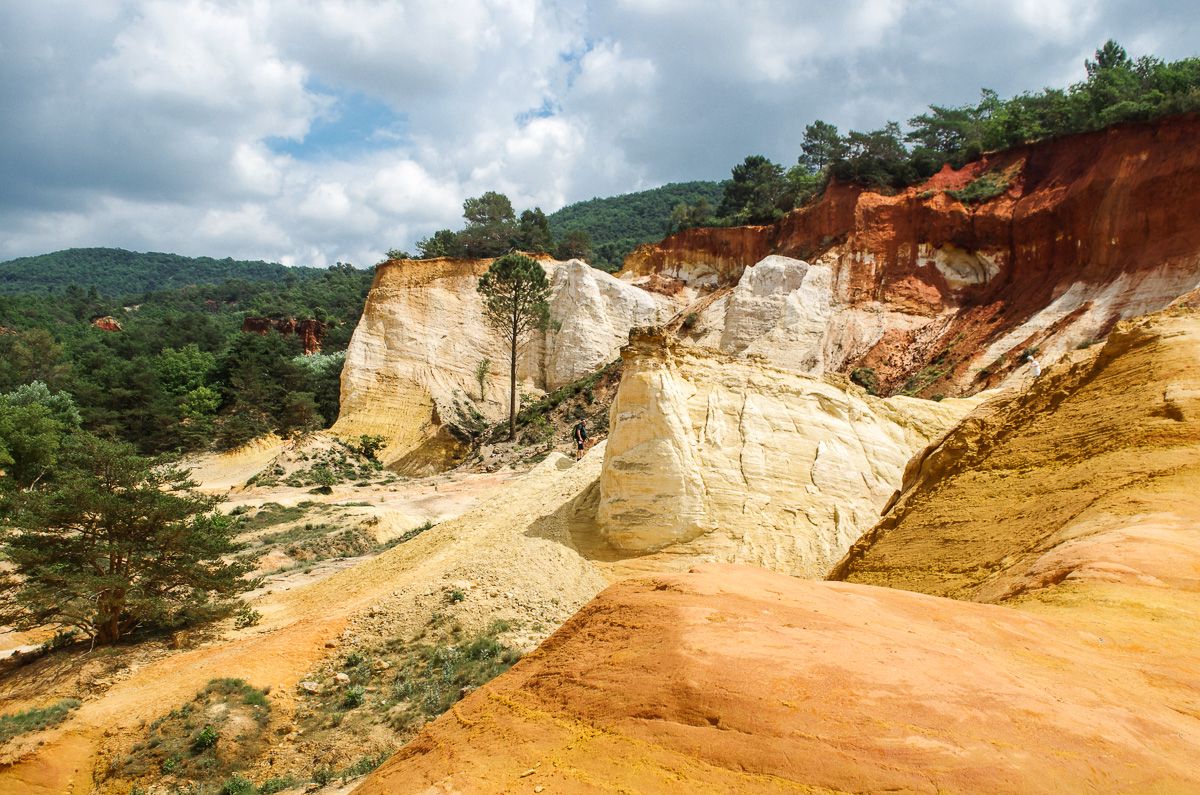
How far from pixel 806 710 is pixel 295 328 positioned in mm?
72987

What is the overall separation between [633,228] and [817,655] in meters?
105

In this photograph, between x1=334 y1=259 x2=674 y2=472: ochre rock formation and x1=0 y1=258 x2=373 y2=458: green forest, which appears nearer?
x1=0 y1=258 x2=373 y2=458: green forest

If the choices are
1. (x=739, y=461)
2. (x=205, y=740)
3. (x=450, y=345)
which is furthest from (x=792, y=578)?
(x=450, y=345)

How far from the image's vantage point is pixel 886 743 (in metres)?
3.09

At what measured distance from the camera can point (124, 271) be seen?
163m

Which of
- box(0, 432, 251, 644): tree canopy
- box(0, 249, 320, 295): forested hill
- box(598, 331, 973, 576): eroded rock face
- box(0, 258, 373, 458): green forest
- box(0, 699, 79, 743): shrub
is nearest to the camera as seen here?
box(0, 699, 79, 743): shrub

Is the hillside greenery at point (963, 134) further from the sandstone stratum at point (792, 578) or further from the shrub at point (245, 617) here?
the shrub at point (245, 617)

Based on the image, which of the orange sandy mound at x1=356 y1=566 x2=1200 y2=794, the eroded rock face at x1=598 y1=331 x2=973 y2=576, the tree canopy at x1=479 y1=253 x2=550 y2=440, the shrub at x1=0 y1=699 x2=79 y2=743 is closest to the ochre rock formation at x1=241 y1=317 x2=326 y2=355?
the tree canopy at x1=479 y1=253 x2=550 y2=440

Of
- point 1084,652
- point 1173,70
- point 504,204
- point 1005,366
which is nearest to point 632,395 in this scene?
point 1084,652

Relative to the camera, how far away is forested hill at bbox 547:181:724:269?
91306mm

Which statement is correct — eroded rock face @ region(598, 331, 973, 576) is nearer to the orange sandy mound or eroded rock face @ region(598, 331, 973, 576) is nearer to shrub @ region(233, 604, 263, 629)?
shrub @ region(233, 604, 263, 629)

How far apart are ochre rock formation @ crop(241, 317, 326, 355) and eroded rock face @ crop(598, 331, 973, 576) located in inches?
2282

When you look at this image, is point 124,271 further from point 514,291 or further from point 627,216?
point 514,291

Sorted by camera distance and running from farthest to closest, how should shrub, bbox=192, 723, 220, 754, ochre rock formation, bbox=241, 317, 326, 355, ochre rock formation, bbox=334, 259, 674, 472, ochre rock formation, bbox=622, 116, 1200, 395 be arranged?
ochre rock formation, bbox=241, 317, 326, 355
ochre rock formation, bbox=334, 259, 674, 472
ochre rock formation, bbox=622, 116, 1200, 395
shrub, bbox=192, 723, 220, 754
